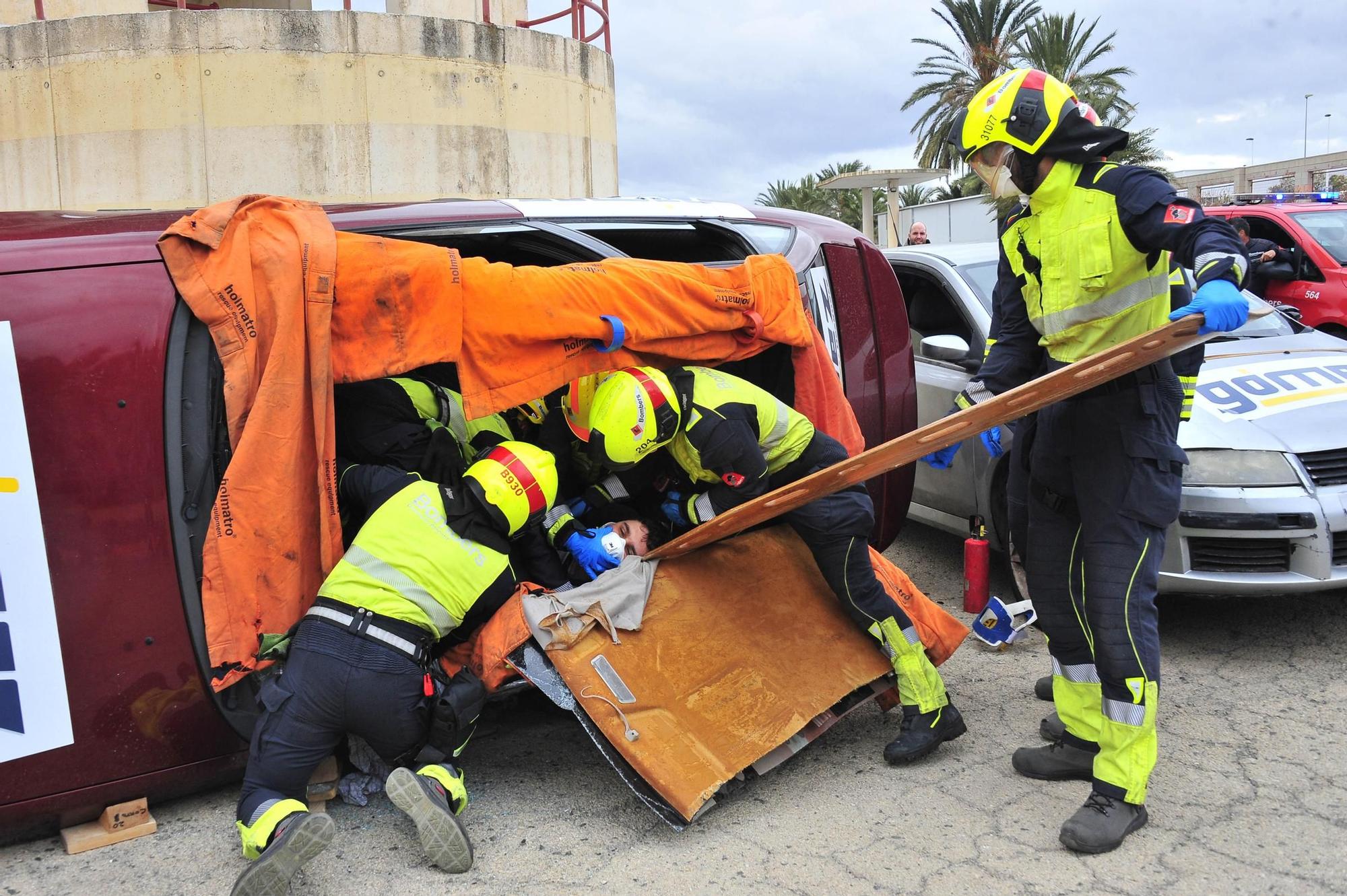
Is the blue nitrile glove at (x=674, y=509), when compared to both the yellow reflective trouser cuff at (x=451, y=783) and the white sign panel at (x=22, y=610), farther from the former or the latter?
the white sign panel at (x=22, y=610)

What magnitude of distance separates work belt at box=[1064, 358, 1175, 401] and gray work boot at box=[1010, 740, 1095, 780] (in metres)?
1.07

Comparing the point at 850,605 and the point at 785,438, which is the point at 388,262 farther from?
the point at 850,605

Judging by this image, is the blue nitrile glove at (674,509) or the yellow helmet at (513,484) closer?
the yellow helmet at (513,484)

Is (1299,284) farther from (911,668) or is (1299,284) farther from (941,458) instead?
(911,668)

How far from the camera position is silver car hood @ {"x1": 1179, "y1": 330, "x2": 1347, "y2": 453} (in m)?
3.84

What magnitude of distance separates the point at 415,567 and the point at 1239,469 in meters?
2.87

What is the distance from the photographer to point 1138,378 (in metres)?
2.78

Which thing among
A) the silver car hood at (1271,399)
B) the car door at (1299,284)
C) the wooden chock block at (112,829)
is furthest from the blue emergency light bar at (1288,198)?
the wooden chock block at (112,829)

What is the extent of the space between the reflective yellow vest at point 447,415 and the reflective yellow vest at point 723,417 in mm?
754

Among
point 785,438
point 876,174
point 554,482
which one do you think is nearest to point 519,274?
point 554,482

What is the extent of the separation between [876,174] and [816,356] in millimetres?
12216

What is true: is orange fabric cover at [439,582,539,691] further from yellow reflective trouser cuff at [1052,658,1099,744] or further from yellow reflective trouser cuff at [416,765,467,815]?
yellow reflective trouser cuff at [1052,658,1099,744]

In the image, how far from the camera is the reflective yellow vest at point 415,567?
286cm

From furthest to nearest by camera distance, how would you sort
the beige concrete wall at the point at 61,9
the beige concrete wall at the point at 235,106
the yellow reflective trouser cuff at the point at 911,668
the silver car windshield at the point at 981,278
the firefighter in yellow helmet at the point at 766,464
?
the beige concrete wall at the point at 61,9, the beige concrete wall at the point at 235,106, the silver car windshield at the point at 981,278, the yellow reflective trouser cuff at the point at 911,668, the firefighter in yellow helmet at the point at 766,464
